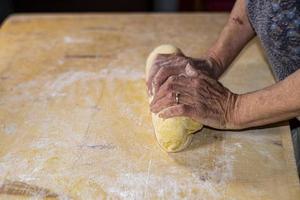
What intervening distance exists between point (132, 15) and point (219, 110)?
0.86 meters

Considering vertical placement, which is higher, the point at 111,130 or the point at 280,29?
the point at 280,29

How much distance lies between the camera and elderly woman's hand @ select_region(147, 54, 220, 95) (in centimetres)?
121

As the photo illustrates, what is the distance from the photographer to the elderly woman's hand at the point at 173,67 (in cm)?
121

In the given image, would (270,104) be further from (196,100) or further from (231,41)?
(231,41)

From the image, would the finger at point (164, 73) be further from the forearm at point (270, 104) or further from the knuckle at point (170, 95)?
the forearm at point (270, 104)

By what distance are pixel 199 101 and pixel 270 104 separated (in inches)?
7.2

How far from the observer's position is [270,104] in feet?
3.33

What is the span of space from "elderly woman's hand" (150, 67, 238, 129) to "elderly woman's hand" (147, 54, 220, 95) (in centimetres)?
5

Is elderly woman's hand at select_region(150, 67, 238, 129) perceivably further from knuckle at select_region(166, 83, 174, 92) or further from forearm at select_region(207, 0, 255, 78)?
forearm at select_region(207, 0, 255, 78)

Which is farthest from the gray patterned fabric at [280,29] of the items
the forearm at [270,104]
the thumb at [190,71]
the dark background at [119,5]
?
the dark background at [119,5]

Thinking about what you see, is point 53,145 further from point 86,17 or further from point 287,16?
point 86,17

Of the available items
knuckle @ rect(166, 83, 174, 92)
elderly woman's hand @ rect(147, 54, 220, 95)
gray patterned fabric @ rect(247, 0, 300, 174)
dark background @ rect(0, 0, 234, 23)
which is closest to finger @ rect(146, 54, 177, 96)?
elderly woman's hand @ rect(147, 54, 220, 95)

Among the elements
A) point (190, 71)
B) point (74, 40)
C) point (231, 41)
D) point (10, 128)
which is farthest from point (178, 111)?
point (74, 40)

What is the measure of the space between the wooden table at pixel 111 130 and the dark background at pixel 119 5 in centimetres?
97
